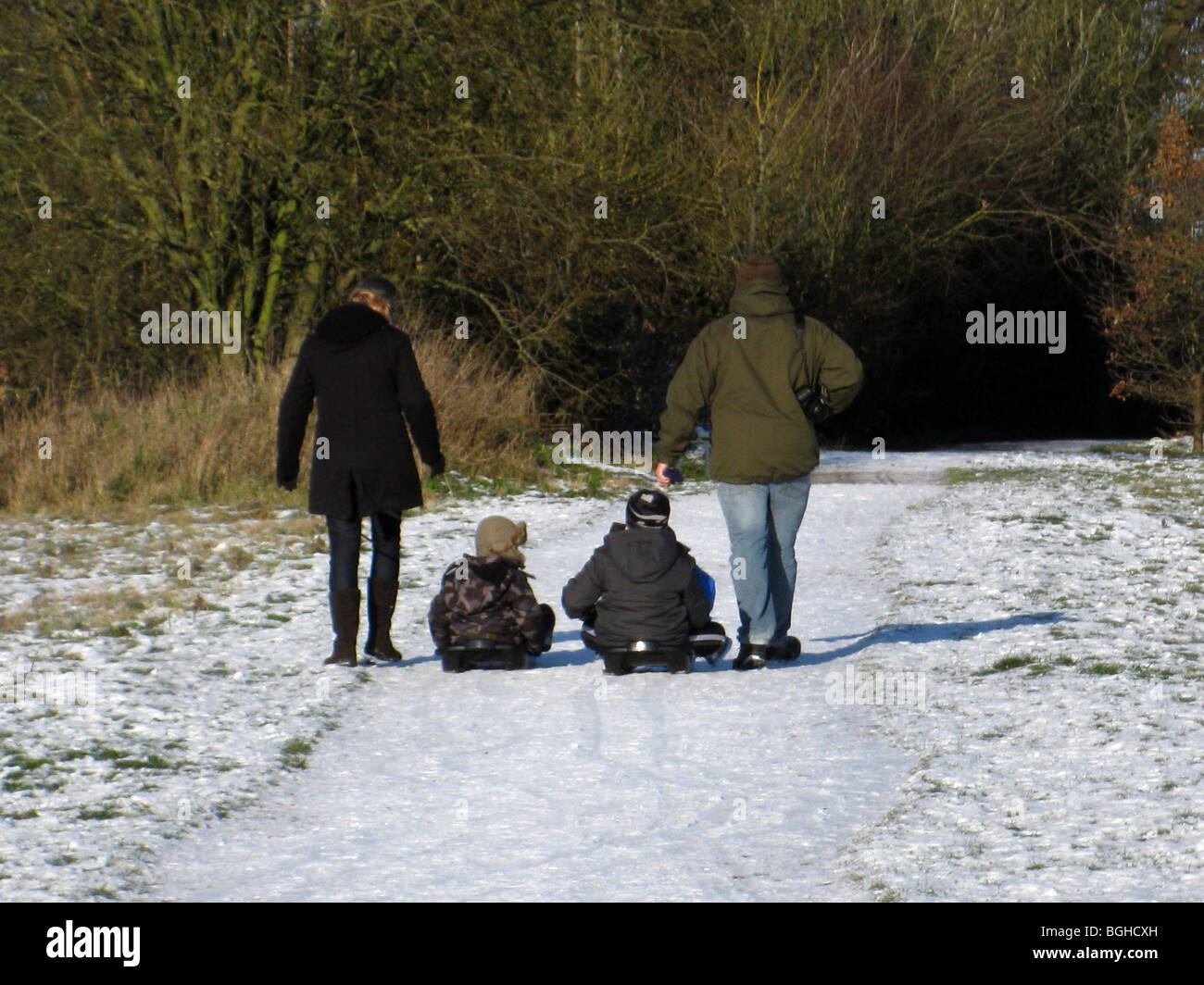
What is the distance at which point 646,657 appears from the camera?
25.4 ft

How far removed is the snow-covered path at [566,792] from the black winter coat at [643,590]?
26 centimetres

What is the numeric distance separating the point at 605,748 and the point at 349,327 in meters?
2.60

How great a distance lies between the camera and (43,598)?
32.3 ft

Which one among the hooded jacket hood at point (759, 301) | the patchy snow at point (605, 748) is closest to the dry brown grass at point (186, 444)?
the patchy snow at point (605, 748)

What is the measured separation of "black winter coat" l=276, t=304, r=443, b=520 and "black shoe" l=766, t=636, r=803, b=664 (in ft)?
6.35

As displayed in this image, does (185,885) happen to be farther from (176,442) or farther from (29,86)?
(29,86)

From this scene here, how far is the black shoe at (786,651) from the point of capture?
26.2 ft

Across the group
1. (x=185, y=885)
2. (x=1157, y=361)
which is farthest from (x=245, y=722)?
(x=1157, y=361)

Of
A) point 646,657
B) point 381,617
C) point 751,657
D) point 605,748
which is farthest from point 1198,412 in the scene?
point 605,748

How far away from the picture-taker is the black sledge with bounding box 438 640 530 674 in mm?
7949

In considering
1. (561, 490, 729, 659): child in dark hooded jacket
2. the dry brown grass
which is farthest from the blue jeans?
the dry brown grass

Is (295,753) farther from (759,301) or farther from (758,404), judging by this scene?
(759,301)

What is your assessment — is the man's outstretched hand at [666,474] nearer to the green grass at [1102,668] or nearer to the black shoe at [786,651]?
the black shoe at [786,651]

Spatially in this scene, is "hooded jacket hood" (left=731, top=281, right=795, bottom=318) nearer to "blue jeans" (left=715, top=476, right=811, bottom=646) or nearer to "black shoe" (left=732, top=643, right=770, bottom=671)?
"blue jeans" (left=715, top=476, right=811, bottom=646)
